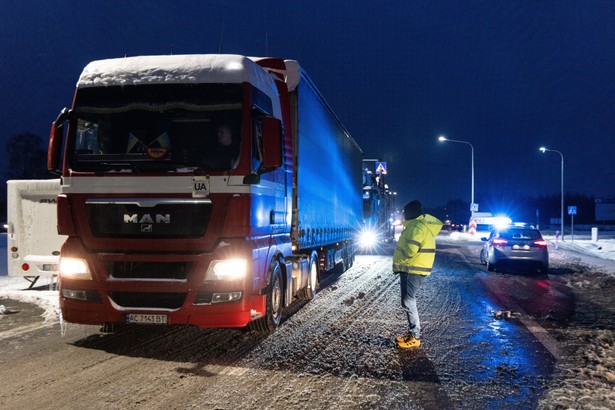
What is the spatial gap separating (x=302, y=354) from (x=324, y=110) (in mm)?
6511

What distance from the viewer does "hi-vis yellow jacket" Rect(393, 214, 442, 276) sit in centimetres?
716

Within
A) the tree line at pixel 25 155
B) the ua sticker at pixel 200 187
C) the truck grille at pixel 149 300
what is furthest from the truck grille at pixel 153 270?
the tree line at pixel 25 155

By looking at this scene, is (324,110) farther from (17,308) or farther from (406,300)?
(17,308)

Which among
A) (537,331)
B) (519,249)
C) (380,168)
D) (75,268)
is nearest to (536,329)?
(537,331)

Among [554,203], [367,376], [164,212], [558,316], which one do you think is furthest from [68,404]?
[554,203]

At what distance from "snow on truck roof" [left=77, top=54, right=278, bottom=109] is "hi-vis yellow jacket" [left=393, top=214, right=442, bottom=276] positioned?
2.79m

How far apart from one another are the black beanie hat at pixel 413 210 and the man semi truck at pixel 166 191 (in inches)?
73.9

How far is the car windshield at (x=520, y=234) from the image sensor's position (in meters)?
A: 17.2

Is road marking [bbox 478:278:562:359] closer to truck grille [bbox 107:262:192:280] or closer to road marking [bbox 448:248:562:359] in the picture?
road marking [bbox 448:248:562:359]

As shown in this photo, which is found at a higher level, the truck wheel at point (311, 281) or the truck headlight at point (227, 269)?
the truck headlight at point (227, 269)

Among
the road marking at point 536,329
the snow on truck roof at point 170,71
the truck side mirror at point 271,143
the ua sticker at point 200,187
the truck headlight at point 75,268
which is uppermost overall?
the snow on truck roof at point 170,71

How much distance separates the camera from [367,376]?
226 inches

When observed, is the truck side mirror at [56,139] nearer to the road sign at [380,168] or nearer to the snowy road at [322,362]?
the snowy road at [322,362]

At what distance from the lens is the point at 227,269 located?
639 centimetres
